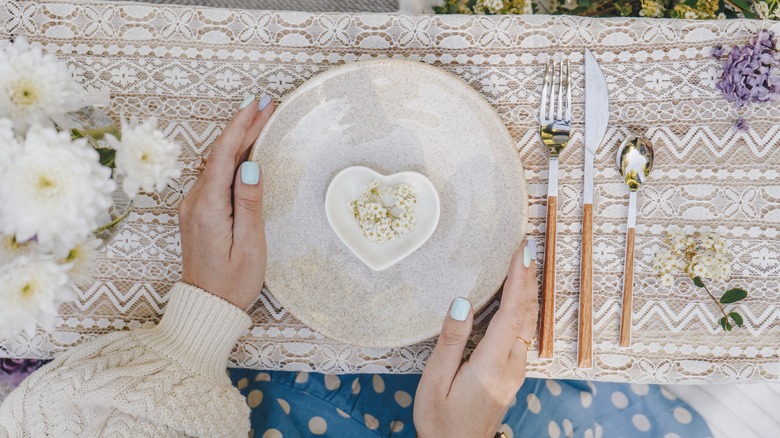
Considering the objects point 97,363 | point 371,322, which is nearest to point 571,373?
point 371,322

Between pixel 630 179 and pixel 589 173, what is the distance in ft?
0.19

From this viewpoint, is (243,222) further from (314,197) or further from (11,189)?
(11,189)

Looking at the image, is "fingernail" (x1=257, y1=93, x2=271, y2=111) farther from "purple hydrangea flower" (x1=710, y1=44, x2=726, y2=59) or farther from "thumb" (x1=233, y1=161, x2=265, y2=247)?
"purple hydrangea flower" (x1=710, y1=44, x2=726, y2=59)

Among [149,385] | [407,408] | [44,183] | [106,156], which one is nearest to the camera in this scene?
[44,183]

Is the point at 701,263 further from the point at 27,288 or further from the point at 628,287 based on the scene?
the point at 27,288

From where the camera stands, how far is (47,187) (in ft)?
1.45

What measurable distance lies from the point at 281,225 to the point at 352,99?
0.67 ft

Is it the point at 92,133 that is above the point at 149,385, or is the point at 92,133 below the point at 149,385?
above

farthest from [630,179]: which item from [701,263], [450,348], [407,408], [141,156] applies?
[141,156]

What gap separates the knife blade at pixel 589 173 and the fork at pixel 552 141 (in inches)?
1.2

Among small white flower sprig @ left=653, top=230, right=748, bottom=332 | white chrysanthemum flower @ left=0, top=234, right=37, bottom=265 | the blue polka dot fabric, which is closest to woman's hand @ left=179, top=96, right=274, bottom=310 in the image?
the blue polka dot fabric

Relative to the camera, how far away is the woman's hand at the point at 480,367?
806 millimetres

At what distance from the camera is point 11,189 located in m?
0.45

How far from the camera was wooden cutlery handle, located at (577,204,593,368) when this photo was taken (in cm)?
84
